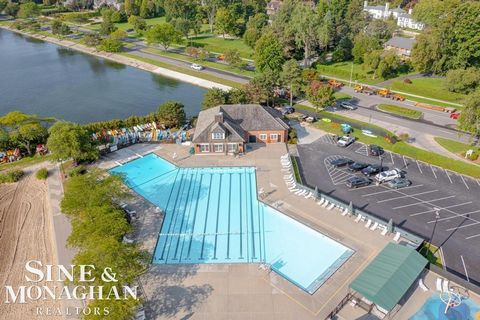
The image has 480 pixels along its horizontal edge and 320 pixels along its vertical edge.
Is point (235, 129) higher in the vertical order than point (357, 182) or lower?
higher

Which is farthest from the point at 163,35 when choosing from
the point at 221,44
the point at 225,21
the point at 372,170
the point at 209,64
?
the point at 372,170

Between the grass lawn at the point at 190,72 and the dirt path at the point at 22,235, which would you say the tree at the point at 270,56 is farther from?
the dirt path at the point at 22,235

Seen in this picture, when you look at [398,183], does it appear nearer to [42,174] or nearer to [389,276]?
[389,276]

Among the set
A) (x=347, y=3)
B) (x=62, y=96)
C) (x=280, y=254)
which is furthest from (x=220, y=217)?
(x=347, y=3)

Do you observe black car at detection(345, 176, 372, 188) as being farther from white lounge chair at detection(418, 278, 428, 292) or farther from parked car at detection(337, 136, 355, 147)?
white lounge chair at detection(418, 278, 428, 292)


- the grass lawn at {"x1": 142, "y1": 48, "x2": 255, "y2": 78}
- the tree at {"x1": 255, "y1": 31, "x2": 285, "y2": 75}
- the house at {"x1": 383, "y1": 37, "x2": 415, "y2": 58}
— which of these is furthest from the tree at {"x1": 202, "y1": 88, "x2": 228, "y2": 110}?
the house at {"x1": 383, "y1": 37, "x2": 415, "y2": 58}
